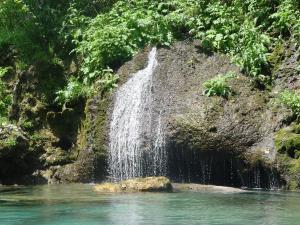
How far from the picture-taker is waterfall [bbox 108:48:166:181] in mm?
15016

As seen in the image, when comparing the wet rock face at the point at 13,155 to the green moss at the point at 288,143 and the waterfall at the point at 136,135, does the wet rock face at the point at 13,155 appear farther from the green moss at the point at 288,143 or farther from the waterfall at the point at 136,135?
the green moss at the point at 288,143

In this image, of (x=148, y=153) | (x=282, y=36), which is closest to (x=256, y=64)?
(x=282, y=36)

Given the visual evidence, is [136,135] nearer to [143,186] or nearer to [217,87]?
[217,87]

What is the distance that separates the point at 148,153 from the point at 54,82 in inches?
215

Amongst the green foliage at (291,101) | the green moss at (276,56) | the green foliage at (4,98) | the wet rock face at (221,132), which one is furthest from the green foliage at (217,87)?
the green foliage at (4,98)

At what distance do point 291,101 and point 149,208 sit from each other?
5728 millimetres

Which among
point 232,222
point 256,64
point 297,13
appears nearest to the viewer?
point 232,222

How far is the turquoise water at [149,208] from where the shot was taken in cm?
913

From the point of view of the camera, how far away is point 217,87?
50.2 ft

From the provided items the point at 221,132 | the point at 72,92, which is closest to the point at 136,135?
the point at 221,132

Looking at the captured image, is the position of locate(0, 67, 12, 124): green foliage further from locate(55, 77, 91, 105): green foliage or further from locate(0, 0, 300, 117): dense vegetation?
locate(55, 77, 91, 105): green foliage

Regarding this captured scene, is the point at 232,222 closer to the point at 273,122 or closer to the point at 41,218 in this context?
the point at 41,218

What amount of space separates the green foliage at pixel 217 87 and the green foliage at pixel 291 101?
1408mm

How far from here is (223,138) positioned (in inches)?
570
